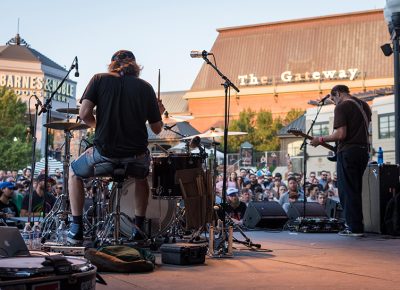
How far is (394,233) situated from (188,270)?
4.08 metres

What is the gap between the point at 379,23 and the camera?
87938mm

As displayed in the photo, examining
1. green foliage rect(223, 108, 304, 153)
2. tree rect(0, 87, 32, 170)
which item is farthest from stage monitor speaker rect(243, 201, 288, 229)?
green foliage rect(223, 108, 304, 153)

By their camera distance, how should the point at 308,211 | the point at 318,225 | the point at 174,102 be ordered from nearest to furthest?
the point at 318,225
the point at 308,211
the point at 174,102

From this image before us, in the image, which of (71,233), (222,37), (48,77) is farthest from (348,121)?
(222,37)

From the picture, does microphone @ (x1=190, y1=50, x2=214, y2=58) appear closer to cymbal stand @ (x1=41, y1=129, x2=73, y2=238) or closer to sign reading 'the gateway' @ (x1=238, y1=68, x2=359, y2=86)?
cymbal stand @ (x1=41, y1=129, x2=73, y2=238)

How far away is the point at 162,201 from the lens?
23.8 ft

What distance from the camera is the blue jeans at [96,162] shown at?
226 inches

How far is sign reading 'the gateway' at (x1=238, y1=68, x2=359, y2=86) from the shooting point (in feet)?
272

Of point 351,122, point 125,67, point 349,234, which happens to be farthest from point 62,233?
point 351,122

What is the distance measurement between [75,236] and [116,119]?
1095 mm

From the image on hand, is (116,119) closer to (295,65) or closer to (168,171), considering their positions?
(168,171)

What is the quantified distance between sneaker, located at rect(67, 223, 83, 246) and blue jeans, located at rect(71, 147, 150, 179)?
0.46 m

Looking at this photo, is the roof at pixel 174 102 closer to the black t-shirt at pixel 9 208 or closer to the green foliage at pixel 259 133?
the green foliage at pixel 259 133

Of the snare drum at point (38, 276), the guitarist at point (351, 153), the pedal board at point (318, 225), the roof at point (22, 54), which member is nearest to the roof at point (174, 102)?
the roof at point (22, 54)
